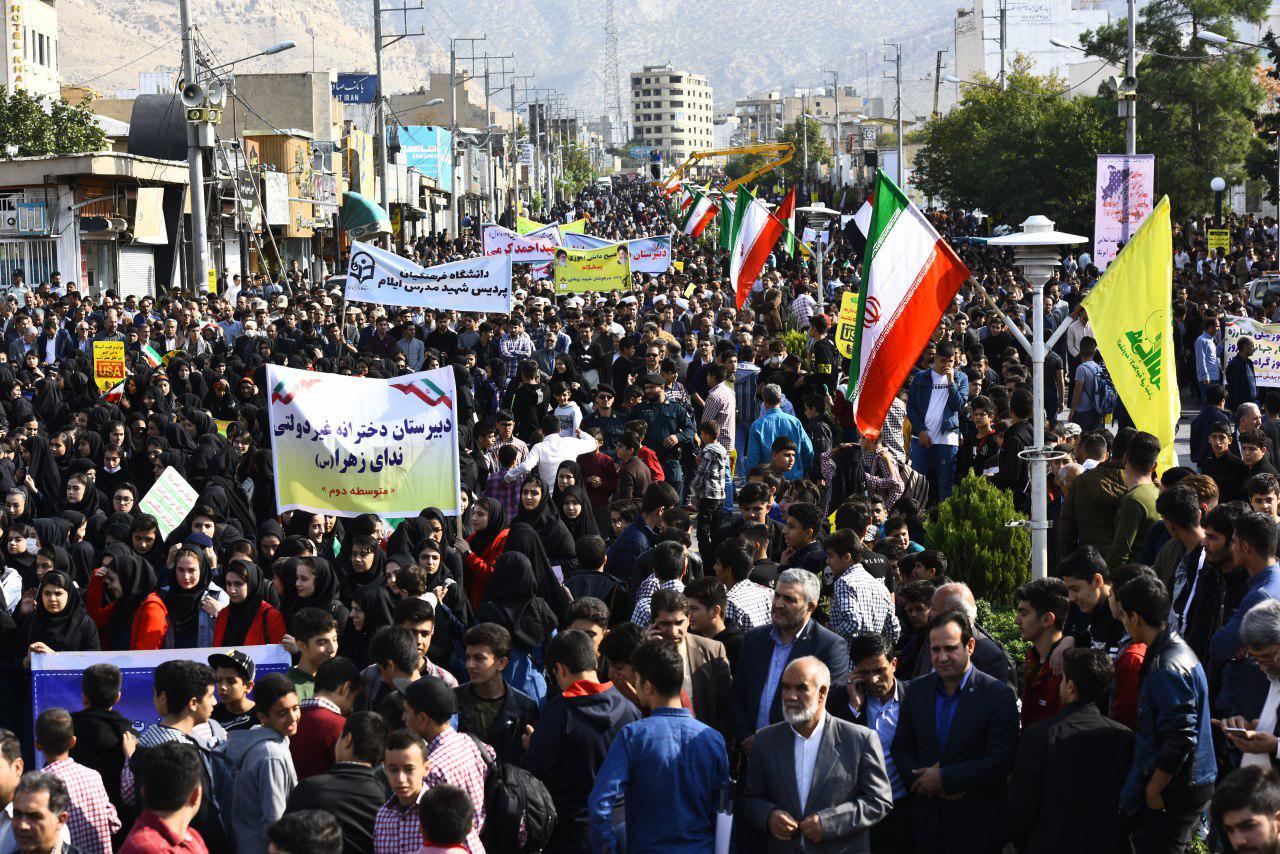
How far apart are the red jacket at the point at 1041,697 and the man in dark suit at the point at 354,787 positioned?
93.0 inches

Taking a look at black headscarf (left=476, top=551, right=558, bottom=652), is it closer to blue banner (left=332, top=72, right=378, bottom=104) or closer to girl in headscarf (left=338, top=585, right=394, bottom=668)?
girl in headscarf (left=338, top=585, right=394, bottom=668)

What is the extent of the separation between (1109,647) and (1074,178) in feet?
132

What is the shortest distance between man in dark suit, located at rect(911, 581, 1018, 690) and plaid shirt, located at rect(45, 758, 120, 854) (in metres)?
2.92

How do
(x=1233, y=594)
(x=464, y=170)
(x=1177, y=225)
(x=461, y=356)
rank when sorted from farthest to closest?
(x=464, y=170)
(x=1177, y=225)
(x=461, y=356)
(x=1233, y=594)

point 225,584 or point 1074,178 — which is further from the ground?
Result: point 1074,178

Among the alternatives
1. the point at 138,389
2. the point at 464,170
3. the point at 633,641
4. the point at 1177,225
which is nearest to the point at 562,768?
the point at 633,641

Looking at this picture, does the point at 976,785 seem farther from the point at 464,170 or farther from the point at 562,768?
the point at 464,170

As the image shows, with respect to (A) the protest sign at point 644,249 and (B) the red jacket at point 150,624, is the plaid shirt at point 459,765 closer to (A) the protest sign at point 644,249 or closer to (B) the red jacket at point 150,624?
(B) the red jacket at point 150,624

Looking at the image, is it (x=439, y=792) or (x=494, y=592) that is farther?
(x=494, y=592)

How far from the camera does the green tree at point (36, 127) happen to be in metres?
43.9

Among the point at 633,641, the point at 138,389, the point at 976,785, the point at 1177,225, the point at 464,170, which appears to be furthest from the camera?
the point at 464,170

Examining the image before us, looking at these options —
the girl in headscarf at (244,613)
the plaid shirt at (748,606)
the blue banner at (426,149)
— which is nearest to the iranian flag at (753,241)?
the girl in headscarf at (244,613)

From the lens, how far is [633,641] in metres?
6.20

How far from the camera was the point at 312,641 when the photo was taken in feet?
22.2
